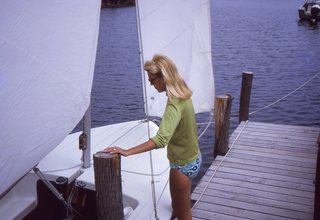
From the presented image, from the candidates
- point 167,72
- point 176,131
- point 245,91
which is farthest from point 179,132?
point 245,91

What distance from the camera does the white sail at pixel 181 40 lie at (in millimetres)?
4523

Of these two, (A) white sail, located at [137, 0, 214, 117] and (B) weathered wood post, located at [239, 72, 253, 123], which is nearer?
(A) white sail, located at [137, 0, 214, 117]

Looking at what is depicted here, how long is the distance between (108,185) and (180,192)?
0.68m

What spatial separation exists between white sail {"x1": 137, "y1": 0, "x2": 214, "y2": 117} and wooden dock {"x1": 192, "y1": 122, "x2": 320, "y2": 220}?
1.14 metres

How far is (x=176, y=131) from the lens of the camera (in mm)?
3115

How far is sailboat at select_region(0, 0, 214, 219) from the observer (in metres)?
2.12

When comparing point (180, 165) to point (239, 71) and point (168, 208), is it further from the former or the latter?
point (239, 71)

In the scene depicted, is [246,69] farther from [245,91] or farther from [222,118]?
[222,118]

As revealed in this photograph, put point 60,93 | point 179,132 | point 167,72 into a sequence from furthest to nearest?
1. point 179,132
2. point 167,72
3. point 60,93

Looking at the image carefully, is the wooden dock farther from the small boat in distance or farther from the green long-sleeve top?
the small boat in distance

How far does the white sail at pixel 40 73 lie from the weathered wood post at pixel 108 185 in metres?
0.74

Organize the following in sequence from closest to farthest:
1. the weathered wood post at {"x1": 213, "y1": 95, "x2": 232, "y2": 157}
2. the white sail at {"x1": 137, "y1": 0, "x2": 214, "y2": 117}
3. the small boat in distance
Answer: the white sail at {"x1": 137, "y1": 0, "x2": 214, "y2": 117}, the weathered wood post at {"x1": 213, "y1": 95, "x2": 232, "y2": 157}, the small boat in distance

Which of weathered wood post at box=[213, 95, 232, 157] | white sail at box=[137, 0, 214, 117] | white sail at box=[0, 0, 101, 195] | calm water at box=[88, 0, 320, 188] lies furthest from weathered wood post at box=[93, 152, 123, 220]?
calm water at box=[88, 0, 320, 188]

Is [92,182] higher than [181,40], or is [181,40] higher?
[181,40]
